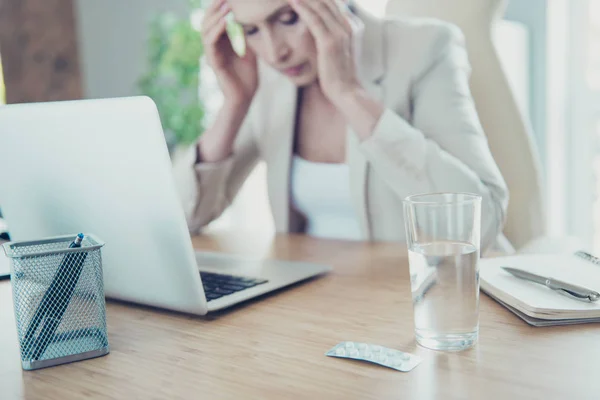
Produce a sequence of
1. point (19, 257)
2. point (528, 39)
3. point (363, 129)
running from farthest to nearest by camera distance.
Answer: point (528, 39)
point (363, 129)
point (19, 257)

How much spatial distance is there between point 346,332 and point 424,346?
10cm

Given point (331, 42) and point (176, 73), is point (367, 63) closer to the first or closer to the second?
point (331, 42)

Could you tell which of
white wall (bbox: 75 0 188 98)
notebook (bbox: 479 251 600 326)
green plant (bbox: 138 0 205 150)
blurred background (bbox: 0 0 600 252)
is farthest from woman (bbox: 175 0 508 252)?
white wall (bbox: 75 0 188 98)

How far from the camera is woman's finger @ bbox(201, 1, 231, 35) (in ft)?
5.18

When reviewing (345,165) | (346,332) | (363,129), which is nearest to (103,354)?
Result: (346,332)

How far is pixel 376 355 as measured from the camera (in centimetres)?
71

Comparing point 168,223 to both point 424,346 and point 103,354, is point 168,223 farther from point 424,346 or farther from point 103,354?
point 424,346

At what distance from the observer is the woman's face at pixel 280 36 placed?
1533 mm

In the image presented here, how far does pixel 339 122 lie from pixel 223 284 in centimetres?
69

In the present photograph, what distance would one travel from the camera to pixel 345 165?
1585 mm

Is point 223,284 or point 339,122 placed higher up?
point 339,122

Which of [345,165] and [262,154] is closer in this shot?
[345,165]

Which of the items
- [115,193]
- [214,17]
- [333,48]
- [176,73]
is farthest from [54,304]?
[176,73]

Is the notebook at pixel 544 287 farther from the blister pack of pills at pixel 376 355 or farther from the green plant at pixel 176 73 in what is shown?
the green plant at pixel 176 73
